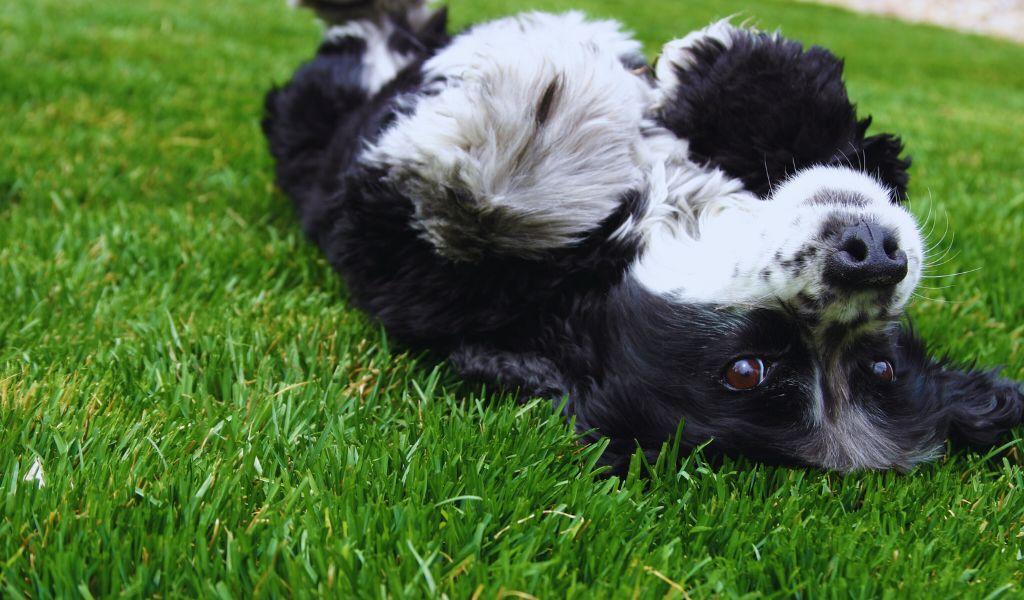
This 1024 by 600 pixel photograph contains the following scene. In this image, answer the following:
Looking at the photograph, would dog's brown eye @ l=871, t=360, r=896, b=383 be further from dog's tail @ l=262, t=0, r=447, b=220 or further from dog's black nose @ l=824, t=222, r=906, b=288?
dog's tail @ l=262, t=0, r=447, b=220

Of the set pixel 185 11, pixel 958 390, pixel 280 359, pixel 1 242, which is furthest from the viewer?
pixel 185 11

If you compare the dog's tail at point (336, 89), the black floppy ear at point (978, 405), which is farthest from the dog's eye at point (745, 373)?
the dog's tail at point (336, 89)

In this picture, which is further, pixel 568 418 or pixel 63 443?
pixel 568 418

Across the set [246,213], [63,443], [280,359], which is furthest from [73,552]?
[246,213]

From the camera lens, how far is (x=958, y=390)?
231 centimetres

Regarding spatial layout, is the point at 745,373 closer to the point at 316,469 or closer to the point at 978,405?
the point at 978,405

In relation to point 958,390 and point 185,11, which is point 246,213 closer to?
point 958,390

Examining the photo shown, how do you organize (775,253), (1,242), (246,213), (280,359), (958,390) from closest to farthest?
(775,253), (958,390), (280,359), (1,242), (246,213)

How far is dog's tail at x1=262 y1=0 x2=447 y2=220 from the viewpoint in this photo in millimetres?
3406

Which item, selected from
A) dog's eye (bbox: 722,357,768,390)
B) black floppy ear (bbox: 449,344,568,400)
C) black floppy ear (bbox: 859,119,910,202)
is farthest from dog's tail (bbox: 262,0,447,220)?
dog's eye (bbox: 722,357,768,390)

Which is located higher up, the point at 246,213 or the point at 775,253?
the point at 775,253

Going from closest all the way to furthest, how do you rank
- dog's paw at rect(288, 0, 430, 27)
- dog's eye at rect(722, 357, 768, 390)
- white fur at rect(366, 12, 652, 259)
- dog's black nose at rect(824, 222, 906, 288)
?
dog's black nose at rect(824, 222, 906, 288), dog's eye at rect(722, 357, 768, 390), white fur at rect(366, 12, 652, 259), dog's paw at rect(288, 0, 430, 27)

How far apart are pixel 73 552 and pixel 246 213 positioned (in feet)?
7.85

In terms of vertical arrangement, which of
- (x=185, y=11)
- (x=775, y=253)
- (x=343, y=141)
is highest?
(x=775, y=253)
